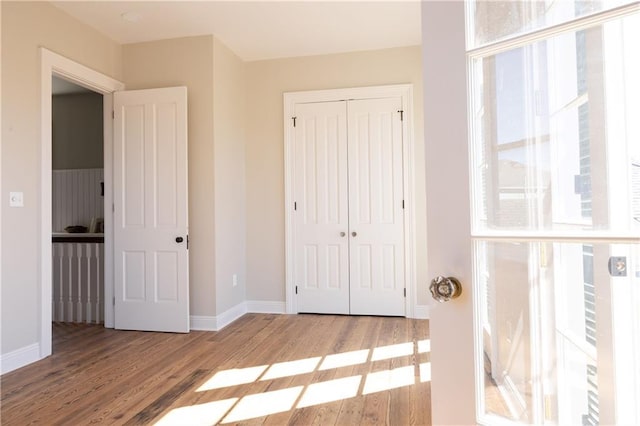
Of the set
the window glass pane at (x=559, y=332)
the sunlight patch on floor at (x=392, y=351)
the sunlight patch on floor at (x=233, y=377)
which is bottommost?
the sunlight patch on floor at (x=392, y=351)

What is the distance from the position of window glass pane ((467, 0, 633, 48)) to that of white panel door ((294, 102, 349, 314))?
11.2 ft

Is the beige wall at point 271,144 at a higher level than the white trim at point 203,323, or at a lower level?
higher

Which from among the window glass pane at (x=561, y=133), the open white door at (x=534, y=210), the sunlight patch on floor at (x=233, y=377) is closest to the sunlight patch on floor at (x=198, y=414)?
the sunlight patch on floor at (x=233, y=377)

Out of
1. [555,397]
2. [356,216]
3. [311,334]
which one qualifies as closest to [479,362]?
[555,397]

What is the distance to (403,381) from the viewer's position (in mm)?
2529

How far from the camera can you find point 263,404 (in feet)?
7.33

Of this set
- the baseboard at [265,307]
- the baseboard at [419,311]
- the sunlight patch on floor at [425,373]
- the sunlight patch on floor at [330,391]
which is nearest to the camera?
the sunlight patch on floor at [330,391]

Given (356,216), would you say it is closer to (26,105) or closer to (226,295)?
(226,295)

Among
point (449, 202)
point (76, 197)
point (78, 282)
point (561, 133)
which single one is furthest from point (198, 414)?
point (76, 197)

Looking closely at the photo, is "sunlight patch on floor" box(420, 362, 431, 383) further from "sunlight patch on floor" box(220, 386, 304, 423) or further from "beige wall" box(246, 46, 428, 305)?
"beige wall" box(246, 46, 428, 305)

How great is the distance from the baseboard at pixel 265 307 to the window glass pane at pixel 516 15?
154 inches

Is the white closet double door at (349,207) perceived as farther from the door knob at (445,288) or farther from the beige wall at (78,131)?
the door knob at (445,288)

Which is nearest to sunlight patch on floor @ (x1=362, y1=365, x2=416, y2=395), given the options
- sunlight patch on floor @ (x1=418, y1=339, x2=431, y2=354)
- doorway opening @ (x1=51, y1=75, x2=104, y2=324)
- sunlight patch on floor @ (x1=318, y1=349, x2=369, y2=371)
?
sunlight patch on floor @ (x1=318, y1=349, x2=369, y2=371)

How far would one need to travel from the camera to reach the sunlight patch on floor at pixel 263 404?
6.91ft
